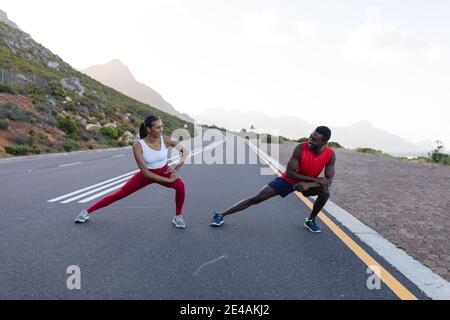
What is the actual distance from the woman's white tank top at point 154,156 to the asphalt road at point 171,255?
0.96 meters

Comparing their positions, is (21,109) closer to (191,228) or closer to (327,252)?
(191,228)

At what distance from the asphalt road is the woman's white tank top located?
37.9 inches

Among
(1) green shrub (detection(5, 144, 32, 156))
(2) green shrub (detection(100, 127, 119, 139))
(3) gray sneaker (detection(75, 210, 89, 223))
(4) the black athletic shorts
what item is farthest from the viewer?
(2) green shrub (detection(100, 127, 119, 139))

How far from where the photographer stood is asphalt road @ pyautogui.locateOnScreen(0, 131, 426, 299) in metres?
3.33

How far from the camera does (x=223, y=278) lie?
11.8 ft

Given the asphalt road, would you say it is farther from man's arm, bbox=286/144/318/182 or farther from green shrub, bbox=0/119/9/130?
green shrub, bbox=0/119/9/130

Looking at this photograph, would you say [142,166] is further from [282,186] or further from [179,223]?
[282,186]

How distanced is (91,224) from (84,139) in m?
27.1

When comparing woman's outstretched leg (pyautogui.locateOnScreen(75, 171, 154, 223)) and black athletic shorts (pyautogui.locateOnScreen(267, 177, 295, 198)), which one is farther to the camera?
woman's outstretched leg (pyautogui.locateOnScreen(75, 171, 154, 223))

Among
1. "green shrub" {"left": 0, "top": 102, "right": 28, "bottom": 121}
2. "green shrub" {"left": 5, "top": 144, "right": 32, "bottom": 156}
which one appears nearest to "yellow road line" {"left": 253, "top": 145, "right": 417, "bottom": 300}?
"green shrub" {"left": 5, "top": 144, "right": 32, "bottom": 156}

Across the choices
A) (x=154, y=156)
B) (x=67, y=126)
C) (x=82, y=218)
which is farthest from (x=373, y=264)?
(x=67, y=126)

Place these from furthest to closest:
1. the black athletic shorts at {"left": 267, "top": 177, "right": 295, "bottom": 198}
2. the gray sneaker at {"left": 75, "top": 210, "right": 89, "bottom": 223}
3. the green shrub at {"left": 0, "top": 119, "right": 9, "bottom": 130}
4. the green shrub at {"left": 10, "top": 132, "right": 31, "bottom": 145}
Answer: the green shrub at {"left": 0, "top": 119, "right": 9, "bottom": 130} < the green shrub at {"left": 10, "top": 132, "right": 31, "bottom": 145} < the gray sneaker at {"left": 75, "top": 210, "right": 89, "bottom": 223} < the black athletic shorts at {"left": 267, "top": 177, "right": 295, "bottom": 198}

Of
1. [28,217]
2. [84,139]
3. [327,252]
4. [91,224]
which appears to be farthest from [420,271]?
[84,139]

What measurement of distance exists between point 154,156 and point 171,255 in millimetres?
1509
